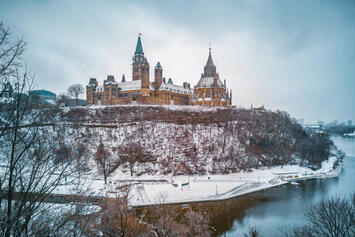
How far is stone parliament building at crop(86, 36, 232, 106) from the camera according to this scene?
201 ft

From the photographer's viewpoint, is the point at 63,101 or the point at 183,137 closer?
the point at 183,137

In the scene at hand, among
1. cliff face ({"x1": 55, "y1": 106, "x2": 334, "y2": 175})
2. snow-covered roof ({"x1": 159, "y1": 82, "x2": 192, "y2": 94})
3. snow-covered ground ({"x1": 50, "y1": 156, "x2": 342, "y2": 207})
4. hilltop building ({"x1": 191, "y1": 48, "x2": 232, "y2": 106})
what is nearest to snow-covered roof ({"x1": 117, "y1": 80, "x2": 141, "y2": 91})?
snow-covered roof ({"x1": 159, "y1": 82, "x2": 192, "y2": 94})

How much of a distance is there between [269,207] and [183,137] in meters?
21.9

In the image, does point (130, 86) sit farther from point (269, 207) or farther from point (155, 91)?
point (269, 207)

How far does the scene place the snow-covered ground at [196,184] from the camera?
2398cm

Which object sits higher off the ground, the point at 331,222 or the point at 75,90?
the point at 75,90

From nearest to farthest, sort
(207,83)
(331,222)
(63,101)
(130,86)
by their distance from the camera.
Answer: (331,222)
(63,101)
(207,83)
(130,86)

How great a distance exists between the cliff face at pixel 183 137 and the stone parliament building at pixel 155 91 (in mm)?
9026

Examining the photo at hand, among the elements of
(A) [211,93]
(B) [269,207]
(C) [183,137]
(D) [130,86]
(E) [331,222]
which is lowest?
(B) [269,207]

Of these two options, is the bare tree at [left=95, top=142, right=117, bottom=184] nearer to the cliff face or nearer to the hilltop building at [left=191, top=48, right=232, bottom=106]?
the cliff face

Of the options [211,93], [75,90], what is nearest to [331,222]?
[211,93]

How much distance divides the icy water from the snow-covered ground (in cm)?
181

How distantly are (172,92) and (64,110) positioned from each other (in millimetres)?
33427

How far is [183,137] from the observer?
4131cm
